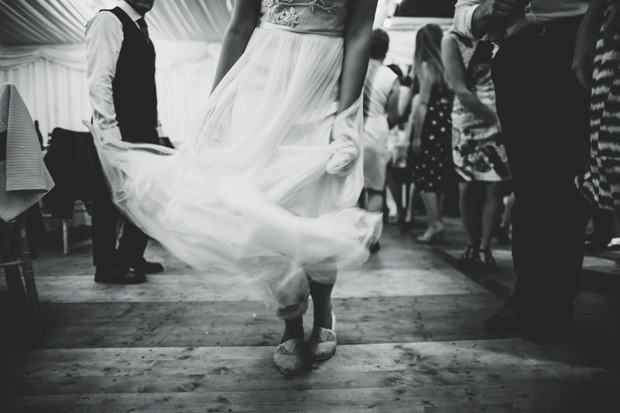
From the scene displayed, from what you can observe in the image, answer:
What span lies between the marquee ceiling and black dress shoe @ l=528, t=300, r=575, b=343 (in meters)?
6.18

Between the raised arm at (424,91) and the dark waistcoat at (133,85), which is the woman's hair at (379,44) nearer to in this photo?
the raised arm at (424,91)

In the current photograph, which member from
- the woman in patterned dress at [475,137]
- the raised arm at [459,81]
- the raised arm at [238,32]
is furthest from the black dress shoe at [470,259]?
the raised arm at [238,32]

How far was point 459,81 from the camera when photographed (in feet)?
6.72

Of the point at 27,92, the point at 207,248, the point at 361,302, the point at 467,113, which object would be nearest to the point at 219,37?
the point at 27,92

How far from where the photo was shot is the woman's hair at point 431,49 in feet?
9.66

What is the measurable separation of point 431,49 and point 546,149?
1798 millimetres

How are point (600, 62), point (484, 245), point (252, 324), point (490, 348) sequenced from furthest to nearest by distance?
point (484, 245) → point (252, 324) → point (490, 348) → point (600, 62)

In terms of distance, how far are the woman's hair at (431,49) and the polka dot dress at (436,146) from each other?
163 millimetres

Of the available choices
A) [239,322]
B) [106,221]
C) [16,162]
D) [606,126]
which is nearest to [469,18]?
[606,126]

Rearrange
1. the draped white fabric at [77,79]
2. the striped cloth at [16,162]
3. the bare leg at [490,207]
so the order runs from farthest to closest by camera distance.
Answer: the draped white fabric at [77,79] < the bare leg at [490,207] < the striped cloth at [16,162]

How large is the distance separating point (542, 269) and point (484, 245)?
102 centimetres

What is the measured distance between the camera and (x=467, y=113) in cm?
232

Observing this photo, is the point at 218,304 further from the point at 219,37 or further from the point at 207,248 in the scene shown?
the point at 219,37

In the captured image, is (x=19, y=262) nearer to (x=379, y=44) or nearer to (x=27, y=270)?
(x=27, y=270)
